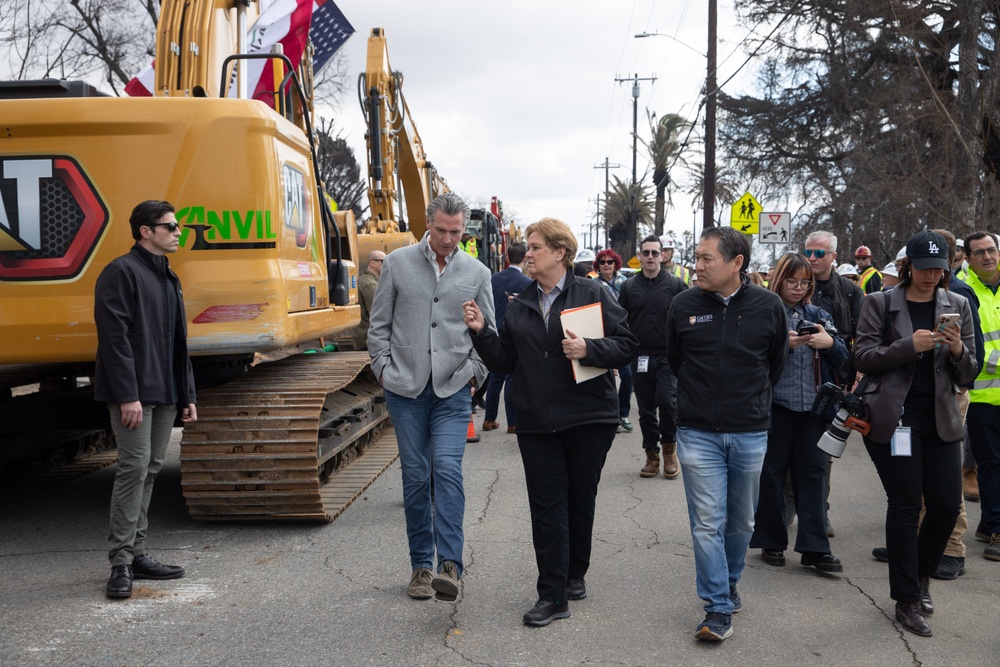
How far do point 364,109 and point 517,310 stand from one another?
9.19 m

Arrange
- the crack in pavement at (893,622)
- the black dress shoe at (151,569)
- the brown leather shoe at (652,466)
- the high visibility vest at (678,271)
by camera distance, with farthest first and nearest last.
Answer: the high visibility vest at (678,271)
the brown leather shoe at (652,466)
the black dress shoe at (151,569)
the crack in pavement at (893,622)

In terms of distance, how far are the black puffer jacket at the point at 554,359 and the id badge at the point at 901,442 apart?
131cm

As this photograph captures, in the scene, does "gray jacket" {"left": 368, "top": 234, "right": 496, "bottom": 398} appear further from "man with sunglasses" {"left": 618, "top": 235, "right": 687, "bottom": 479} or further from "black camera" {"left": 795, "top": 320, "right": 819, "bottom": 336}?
"man with sunglasses" {"left": 618, "top": 235, "right": 687, "bottom": 479}

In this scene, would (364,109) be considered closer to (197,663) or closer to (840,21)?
(197,663)

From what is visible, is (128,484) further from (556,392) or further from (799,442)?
(799,442)

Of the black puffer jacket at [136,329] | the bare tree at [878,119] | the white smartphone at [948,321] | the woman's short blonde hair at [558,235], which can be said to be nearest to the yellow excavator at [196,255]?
the black puffer jacket at [136,329]

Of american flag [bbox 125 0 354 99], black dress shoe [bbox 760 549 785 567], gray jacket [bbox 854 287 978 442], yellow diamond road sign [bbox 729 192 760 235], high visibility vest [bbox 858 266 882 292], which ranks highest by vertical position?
american flag [bbox 125 0 354 99]

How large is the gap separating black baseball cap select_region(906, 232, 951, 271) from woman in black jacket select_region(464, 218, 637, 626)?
1435 mm

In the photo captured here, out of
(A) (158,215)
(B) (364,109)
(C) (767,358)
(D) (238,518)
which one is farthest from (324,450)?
(B) (364,109)

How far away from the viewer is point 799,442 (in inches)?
233

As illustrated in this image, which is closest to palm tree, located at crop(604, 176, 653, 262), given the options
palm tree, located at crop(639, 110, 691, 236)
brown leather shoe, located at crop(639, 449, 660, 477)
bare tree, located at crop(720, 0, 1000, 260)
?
palm tree, located at crop(639, 110, 691, 236)

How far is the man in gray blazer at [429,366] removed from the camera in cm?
525

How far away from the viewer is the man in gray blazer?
17.2 feet

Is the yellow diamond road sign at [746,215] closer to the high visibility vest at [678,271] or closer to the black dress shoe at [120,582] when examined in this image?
the high visibility vest at [678,271]
